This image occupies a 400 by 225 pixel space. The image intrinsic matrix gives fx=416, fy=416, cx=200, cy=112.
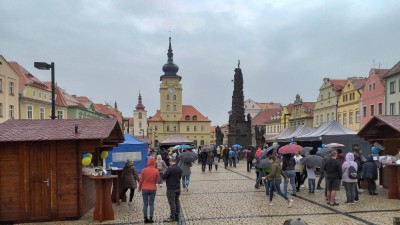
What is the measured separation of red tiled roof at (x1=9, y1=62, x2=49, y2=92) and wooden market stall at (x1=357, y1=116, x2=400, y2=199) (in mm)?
44152

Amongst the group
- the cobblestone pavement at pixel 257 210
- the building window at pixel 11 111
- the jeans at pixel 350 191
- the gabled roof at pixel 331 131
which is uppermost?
the building window at pixel 11 111

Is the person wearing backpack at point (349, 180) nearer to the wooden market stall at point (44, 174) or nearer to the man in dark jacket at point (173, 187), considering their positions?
the man in dark jacket at point (173, 187)

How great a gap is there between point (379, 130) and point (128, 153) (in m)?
13.3

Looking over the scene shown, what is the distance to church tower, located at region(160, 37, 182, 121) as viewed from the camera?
109m

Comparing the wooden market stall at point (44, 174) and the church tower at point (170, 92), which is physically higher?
the church tower at point (170, 92)

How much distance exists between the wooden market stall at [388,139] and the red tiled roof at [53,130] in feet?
29.7

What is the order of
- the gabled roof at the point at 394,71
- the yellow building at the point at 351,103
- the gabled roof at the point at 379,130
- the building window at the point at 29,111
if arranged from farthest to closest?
the yellow building at the point at 351,103, the building window at the point at 29,111, the gabled roof at the point at 394,71, the gabled roof at the point at 379,130

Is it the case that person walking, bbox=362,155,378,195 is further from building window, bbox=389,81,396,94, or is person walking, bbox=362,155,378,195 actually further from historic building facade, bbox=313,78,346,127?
historic building facade, bbox=313,78,346,127

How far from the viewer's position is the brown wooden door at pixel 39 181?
1062cm

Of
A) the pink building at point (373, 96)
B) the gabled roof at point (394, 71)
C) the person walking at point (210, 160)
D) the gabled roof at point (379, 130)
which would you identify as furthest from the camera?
the pink building at point (373, 96)

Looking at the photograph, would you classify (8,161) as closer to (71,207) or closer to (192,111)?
(71,207)

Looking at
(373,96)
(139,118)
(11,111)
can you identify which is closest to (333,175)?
(373,96)

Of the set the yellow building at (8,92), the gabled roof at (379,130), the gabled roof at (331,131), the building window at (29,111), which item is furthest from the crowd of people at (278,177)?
the building window at (29,111)

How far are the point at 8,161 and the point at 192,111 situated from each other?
350 ft
